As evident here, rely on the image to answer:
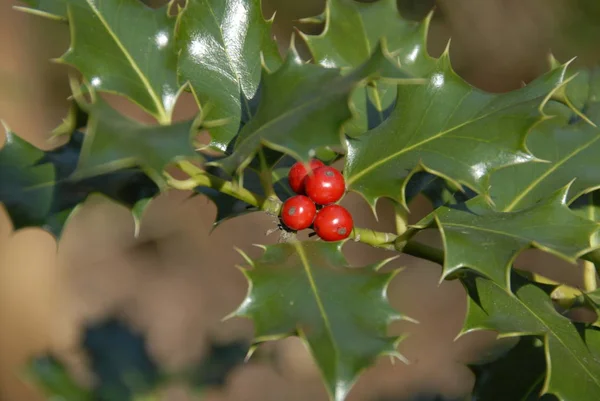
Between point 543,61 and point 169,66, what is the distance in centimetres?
310

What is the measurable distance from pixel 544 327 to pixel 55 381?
1663 mm

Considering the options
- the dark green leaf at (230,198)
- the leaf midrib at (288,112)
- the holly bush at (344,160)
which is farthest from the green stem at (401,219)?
the leaf midrib at (288,112)

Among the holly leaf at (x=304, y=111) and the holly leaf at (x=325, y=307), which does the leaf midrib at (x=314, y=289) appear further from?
the holly leaf at (x=304, y=111)

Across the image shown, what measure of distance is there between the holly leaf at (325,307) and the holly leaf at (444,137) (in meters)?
0.14

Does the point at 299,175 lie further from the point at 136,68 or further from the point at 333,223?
the point at 136,68

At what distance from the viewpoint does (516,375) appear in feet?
3.77

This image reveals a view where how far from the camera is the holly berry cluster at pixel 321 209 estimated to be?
3.13 feet

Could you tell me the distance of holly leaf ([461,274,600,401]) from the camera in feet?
3.20

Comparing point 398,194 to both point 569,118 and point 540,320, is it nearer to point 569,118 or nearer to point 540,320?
point 540,320

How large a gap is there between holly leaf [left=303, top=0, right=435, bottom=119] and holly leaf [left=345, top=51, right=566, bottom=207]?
140mm

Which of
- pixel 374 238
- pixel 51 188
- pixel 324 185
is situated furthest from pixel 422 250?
pixel 51 188

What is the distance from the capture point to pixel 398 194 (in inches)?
39.3

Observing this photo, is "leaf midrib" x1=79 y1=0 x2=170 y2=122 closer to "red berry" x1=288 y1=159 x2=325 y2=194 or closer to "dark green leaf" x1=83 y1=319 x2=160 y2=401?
"red berry" x1=288 y1=159 x2=325 y2=194

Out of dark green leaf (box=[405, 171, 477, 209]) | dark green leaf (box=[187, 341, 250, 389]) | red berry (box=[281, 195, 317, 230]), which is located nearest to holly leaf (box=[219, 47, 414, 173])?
red berry (box=[281, 195, 317, 230])
